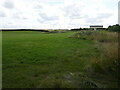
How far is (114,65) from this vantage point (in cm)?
566

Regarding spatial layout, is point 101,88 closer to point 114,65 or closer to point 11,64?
point 114,65

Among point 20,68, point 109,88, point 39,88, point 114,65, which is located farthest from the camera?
point 20,68

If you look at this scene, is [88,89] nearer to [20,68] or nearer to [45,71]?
[45,71]

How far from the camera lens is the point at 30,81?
4.76 meters

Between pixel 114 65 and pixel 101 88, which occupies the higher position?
pixel 114 65

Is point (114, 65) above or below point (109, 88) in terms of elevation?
above

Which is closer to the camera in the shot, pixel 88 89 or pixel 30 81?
pixel 88 89

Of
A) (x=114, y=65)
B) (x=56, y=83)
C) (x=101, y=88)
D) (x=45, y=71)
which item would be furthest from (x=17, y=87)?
(x=114, y=65)

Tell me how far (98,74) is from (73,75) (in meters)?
0.87

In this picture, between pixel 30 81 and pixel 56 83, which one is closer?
pixel 56 83

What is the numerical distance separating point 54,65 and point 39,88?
2.41 meters

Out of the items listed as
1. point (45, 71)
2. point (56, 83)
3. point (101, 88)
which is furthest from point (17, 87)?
point (101, 88)

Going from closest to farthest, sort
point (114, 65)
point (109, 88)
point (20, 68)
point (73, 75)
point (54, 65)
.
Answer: point (109, 88) → point (73, 75) → point (114, 65) → point (20, 68) → point (54, 65)

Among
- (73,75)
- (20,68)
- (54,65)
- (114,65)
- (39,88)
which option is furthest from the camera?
(54,65)
